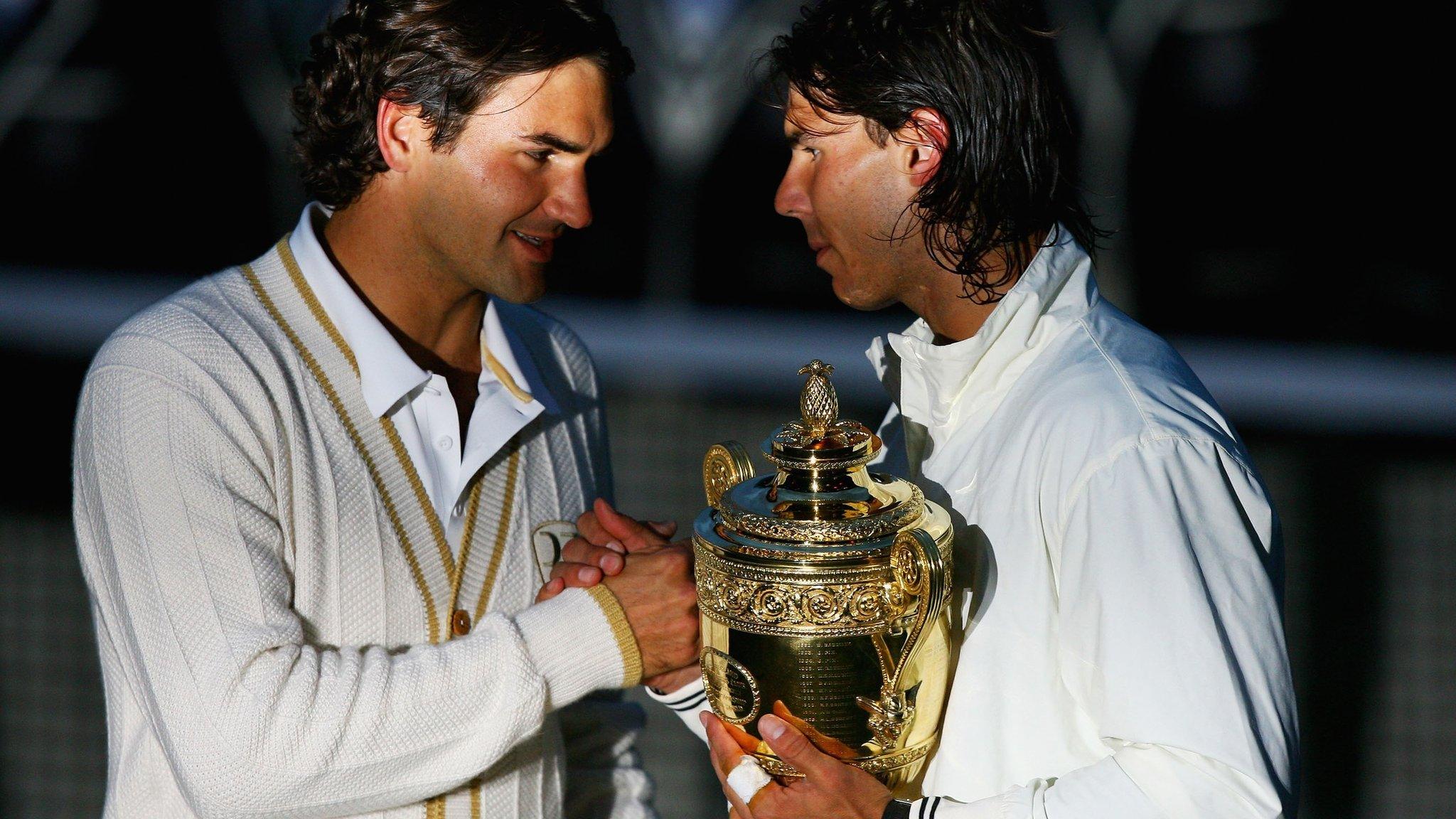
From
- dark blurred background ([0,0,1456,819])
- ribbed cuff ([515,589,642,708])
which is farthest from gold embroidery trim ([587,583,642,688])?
dark blurred background ([0,0,1456,819])

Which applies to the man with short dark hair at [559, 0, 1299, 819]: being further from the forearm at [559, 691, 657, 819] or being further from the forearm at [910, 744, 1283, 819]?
the forearm at [559, 691, 657, 819]

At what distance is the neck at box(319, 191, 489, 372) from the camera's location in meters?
2.32

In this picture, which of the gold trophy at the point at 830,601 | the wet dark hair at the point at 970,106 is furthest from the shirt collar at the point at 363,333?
the wet dark hair at the point at 970,106

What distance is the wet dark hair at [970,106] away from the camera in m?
2.01

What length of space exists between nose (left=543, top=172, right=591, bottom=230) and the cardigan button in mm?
589

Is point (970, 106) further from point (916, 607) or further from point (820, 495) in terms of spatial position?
point (916, 607)

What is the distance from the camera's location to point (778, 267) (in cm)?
641

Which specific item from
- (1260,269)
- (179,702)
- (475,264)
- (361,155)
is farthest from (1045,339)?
(1260,269)

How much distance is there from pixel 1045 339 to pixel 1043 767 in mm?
530

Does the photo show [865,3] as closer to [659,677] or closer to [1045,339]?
[1045,339]

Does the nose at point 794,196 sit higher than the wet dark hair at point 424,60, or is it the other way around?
the wet dark hair at point 424,60

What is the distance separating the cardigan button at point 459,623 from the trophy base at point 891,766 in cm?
51

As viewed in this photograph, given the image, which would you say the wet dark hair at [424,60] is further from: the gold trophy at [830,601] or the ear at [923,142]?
the gold trophy at [830,601]

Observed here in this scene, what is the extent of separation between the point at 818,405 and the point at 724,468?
210 millimetres
